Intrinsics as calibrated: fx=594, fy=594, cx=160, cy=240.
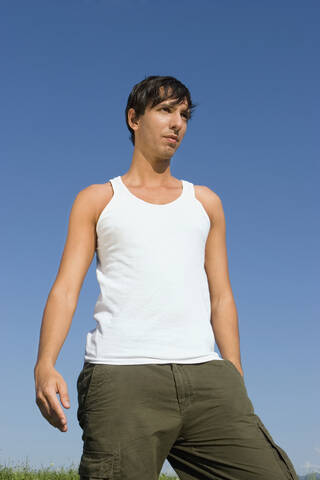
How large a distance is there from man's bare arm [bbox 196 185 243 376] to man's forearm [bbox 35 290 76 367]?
107cm

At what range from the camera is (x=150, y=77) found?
473cm

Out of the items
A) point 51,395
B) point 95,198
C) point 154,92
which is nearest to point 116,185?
point 95,198

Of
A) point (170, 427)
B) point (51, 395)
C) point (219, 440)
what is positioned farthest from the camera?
point (219, 440)

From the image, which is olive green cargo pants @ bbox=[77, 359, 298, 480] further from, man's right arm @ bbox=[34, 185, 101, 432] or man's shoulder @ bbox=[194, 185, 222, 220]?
man's shoulder @ bbox=[194, 185, 222, 220]

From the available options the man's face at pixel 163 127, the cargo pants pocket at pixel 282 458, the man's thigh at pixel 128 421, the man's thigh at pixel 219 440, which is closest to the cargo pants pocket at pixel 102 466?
the man's thigh at pixel 128 421

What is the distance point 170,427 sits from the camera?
11.3 ft

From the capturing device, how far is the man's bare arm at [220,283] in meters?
4.19

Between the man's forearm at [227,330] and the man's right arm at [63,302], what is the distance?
99cm

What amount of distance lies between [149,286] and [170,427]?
0.85 m

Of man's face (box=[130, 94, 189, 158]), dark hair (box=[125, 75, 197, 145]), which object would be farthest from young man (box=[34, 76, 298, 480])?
dark hair (box=[125, 75, 197, 145])

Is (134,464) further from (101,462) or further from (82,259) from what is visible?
(82,259)

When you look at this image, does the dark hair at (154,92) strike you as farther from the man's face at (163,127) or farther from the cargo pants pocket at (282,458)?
the cargo pants pocket at (282,458)

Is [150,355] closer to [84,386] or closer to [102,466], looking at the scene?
[84,386]

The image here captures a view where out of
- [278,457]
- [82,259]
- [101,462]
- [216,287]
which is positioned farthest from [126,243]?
[278,457]
